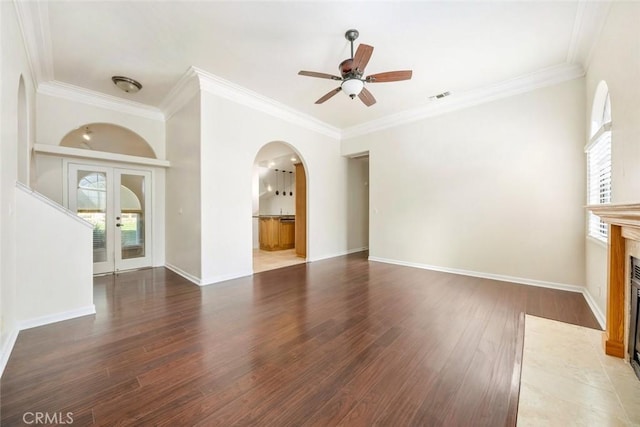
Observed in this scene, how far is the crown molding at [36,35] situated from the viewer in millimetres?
2486

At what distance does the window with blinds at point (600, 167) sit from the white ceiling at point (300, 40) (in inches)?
36.6

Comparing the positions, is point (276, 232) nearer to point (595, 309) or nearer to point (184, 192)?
point (184, 192)

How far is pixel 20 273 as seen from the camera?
2.47m

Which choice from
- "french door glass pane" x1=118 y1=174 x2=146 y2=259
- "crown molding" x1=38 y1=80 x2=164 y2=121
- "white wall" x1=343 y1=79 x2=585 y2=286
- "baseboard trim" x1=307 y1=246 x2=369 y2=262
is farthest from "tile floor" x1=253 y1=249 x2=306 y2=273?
"crown molding" x1=38 y1=80 x2=164 y2=121

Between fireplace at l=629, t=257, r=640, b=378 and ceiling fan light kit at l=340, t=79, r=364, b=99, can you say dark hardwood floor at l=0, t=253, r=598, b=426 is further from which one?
ceiling fan light kit at l=340, t=79, r=364, b=99

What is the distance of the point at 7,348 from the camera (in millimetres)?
2027

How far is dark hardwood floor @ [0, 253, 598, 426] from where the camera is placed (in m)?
1.48

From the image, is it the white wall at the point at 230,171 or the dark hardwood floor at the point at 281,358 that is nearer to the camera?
the dark hardwood floor at the point at 281,358

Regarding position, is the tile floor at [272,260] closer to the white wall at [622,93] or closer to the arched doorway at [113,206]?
the arched doorway at [113,206]

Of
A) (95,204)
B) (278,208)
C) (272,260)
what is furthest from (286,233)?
(95,204)

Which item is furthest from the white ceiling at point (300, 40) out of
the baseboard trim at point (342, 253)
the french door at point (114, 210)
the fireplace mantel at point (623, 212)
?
the baseboard trim at point (342, 253)

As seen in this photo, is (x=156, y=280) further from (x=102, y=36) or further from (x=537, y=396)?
(x=537, y=396)

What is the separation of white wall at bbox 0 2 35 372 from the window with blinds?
560 cm

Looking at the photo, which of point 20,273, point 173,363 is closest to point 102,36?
point 20,273
